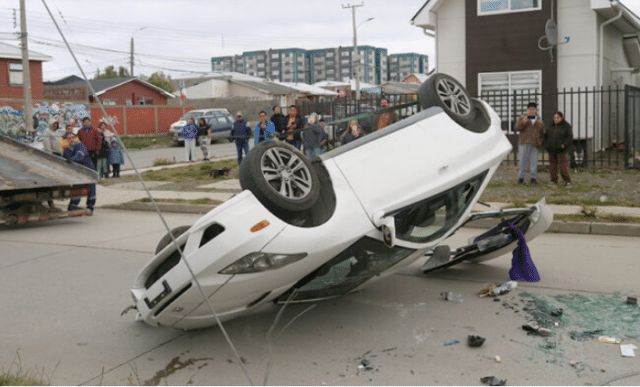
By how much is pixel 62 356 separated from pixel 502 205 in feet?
28.3

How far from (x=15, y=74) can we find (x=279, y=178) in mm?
44971

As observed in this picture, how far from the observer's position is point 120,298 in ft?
22.3

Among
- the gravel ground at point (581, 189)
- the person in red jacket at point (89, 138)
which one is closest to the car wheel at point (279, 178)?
the gravel ground at point (581, 189)

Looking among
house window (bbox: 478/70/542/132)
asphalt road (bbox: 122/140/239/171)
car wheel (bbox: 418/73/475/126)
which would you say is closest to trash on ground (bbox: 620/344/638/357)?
car wheel (bbox: 418/73/475/126)

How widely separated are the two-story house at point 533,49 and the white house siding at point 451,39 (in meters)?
0.03

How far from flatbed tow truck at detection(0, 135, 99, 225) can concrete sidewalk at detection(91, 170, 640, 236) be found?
5.92 feet

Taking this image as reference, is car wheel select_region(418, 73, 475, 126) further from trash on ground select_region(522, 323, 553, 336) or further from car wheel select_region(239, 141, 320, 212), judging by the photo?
trash on ground select_region(522, 323, 553, 336)

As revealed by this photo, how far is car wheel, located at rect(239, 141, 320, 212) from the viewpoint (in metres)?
4.82

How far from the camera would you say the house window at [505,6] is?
67.8ft


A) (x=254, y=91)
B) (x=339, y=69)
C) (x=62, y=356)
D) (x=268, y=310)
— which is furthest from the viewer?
(x=339, y=69)

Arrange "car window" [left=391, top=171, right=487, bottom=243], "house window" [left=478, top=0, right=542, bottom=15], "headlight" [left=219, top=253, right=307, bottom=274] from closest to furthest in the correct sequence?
"headlight" [left=219, top=253, right=307, bottom=274]
"car window" [left=391, top=171, right=487, bottom=243]
"house window" [left=478, top=0, right=542, bottom=15]

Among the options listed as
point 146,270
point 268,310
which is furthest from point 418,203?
point 146,270

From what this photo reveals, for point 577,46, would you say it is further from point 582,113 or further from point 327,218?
point 327,218

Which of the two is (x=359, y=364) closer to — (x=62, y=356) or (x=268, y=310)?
(x=268, y=310)
